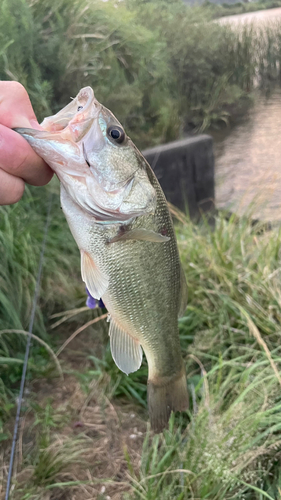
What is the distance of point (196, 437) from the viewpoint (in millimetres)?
1699

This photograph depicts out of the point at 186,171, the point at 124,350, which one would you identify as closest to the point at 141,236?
the point at 124,350

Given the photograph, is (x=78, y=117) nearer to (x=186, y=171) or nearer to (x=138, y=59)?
(x=186, y=171)

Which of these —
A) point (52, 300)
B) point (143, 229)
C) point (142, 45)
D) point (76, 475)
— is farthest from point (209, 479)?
point (142, 45)

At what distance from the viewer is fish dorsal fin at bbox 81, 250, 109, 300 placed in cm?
109

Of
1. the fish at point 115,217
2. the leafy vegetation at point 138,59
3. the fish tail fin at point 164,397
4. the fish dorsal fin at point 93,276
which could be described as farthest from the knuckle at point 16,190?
the leafy vegetation at point 138,59

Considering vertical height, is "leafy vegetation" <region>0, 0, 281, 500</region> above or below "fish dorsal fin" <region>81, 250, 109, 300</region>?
below

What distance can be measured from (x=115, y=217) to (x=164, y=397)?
73 cm

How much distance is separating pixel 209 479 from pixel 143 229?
3.95 ft

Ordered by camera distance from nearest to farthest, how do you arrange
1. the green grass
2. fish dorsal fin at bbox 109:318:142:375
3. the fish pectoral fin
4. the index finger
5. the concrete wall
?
1. the index finger
2. the fish pectoral fin
3. fish dorsal fin at bbox 109:318:142:375
4. the green grass
5. the concrete wall

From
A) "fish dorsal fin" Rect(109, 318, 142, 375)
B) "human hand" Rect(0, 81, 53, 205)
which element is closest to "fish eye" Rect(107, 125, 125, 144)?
"human hand" Rect(0, 81, 53, 205)

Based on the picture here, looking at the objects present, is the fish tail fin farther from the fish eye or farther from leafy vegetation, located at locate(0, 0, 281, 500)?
the fish eye

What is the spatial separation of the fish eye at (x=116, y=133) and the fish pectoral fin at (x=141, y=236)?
28 centimetres

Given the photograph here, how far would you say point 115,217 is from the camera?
42.5 inches

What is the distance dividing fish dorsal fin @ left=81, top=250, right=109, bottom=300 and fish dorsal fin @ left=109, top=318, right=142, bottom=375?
156 millimetres
